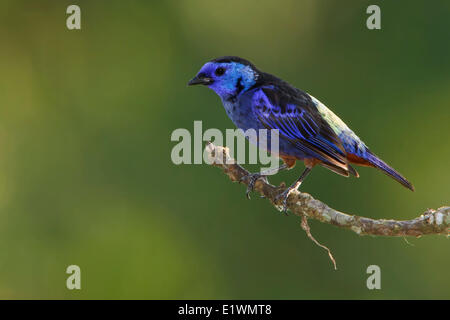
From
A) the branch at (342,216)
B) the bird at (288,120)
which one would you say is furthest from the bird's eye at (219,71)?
the branch at (342,216)

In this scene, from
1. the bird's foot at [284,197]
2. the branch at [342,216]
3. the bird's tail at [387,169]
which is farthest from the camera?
the bird's tail at [387,169]

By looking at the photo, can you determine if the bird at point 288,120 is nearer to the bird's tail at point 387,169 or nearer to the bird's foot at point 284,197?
the bird's tail at point 387,169

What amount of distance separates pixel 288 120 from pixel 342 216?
5.54 ft

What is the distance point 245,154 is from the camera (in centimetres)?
757

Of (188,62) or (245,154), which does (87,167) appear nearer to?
(188,62)

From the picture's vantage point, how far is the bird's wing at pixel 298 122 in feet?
20.6

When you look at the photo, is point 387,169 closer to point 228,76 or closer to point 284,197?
point 284,197

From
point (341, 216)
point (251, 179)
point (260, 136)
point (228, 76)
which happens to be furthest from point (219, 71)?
point (341, 216)

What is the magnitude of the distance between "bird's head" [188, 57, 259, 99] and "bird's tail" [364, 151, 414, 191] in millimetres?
1475

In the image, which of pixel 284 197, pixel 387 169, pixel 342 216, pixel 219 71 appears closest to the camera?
pixel 342 216

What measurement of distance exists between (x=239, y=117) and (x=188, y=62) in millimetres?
3542

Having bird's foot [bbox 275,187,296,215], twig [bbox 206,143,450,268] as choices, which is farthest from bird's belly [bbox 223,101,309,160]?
bird's foot [bbox 275,187,296,215]

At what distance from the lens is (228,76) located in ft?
22.1

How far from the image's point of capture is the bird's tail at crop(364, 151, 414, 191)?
623 cm
